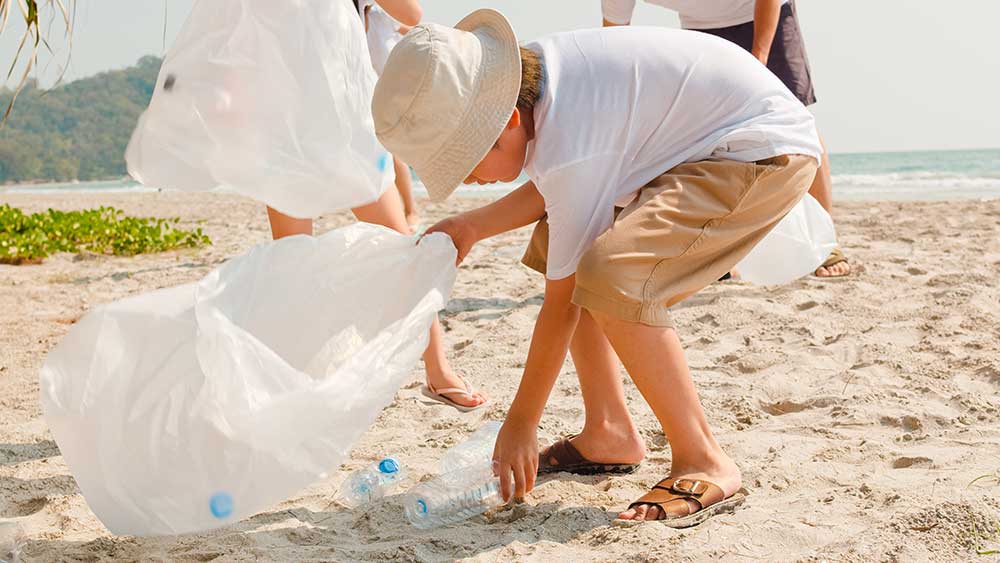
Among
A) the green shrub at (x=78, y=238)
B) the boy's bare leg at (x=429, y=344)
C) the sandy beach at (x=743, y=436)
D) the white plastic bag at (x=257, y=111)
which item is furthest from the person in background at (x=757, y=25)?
the green shrub at (x=78, y=238)

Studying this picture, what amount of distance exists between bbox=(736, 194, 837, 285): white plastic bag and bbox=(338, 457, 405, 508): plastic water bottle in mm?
1122

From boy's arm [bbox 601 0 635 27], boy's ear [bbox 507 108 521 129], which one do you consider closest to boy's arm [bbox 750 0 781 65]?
boy's arm [bbox 601 0 635 27]

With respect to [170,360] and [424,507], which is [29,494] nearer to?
[170,360]

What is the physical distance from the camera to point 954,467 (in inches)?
75.0

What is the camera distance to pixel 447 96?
1627 millimetres

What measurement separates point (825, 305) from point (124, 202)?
10143mm

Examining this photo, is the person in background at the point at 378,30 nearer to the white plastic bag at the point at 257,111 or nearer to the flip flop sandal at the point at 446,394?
the white plastic bag at the point at 257,111

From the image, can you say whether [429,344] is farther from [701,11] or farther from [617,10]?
[701,11]

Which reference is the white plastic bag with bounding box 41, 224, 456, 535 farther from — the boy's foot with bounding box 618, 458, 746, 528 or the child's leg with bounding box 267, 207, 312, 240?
the child's leg with bounding box 267, 207, 312, 240

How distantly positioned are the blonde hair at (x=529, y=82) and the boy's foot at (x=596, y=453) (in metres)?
0.75

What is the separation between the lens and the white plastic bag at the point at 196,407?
1505 millimetres

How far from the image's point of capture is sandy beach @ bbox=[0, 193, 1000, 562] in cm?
166

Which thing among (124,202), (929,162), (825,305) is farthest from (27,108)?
(825,305)

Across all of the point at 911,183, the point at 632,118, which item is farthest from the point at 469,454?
the point at 911,183
